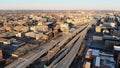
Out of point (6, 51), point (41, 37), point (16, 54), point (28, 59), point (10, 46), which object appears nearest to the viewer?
point (28, 59)

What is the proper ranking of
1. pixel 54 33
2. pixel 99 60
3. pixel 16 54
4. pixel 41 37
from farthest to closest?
pixel 54 33
pixel 41 37
pixel 16 54
pixel 99 60

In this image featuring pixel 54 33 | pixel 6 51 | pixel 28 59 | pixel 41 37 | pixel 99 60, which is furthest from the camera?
pixel 54 33

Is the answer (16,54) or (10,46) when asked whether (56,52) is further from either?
(10,46)

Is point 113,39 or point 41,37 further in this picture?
point 41,37

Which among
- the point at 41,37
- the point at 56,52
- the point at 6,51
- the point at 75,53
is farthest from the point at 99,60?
the point at 41,37

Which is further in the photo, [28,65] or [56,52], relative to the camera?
[56,52]

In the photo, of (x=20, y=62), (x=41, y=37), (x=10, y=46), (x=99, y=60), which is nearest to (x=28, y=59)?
(x=20, y=62)

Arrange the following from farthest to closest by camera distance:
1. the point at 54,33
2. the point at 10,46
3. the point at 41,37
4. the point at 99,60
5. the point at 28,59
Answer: the point at 54,33
the point at 41,37
the point at 10,46
the point at 28,59
the point at 99,60

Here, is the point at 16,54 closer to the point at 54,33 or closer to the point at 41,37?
the point at 41,37
